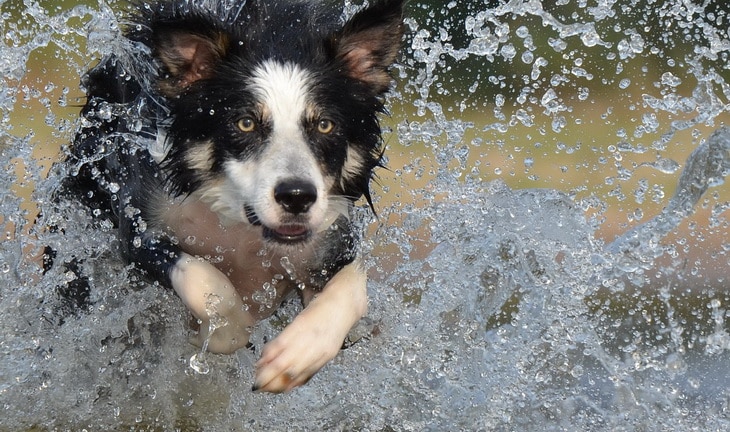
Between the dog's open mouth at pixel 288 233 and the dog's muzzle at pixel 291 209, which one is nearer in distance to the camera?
the dog's muzzle at pixel 291 209

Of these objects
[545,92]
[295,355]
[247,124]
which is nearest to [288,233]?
[247,124]

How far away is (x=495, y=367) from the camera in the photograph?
172 inches

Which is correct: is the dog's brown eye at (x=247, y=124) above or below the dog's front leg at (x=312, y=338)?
above

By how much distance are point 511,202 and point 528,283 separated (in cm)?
44

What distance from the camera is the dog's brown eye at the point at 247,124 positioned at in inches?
145

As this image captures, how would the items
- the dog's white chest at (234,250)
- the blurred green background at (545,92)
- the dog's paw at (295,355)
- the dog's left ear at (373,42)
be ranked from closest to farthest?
1. the dog's paw at (295,355)
2. the dog's left ear at (373,42)
3. the dog's white chest at (234,250)
4. the blurred green background at (545,92)

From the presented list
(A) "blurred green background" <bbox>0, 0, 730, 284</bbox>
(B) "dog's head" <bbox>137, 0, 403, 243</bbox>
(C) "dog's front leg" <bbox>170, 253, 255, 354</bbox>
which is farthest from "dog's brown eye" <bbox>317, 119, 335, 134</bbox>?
(A) "blurred green background" <bbox>0, 0, 730, 284</bbox>

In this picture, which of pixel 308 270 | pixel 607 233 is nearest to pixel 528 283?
pixel 308 270

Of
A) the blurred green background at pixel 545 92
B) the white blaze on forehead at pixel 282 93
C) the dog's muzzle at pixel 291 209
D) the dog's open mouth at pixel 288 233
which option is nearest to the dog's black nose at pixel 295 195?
the dog's muzzle at pixel 291 209

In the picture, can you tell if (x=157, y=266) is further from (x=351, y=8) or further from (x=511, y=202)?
(x=511, y=202)

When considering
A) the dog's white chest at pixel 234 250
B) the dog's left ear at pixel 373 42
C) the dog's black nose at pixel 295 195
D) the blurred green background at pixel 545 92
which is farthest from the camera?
the blurred green background at pixel 545 92

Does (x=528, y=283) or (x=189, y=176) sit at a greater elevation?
(x=189, y=176)

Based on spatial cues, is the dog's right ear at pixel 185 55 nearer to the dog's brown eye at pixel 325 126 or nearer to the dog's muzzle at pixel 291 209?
the dog's brown eye at pixel 325 126

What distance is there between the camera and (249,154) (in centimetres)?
368
